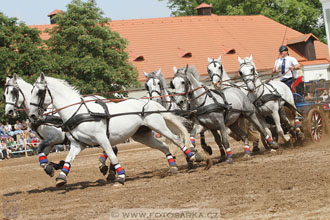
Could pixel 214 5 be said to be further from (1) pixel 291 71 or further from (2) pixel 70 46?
(1) pixel 291 71

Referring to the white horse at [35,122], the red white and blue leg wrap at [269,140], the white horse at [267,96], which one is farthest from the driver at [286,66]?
the white horse at [35,122]

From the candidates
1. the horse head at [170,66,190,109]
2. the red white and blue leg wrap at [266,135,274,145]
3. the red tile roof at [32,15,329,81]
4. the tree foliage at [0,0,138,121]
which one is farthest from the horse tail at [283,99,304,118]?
the red tile roof at [32,15,329,81]

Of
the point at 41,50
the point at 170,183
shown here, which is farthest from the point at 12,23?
the point at 170,183

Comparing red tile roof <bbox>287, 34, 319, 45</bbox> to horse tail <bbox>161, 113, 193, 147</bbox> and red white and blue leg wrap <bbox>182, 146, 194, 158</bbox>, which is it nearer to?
horse tail <bbox>161, 113, 193, 147</bbox>

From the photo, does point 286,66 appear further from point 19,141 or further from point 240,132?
point 19,141

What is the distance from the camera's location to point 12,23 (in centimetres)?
2978

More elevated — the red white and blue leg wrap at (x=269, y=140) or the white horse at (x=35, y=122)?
the white horse at (x=35, y=122)

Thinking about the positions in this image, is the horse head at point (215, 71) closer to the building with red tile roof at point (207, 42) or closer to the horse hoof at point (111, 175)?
the horse hoof at point (111, 175)

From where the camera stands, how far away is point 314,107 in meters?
14.1

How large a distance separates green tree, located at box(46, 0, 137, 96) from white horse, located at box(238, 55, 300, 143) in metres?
18.5

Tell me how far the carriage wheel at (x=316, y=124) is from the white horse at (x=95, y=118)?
399cm

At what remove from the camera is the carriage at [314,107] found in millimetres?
13883

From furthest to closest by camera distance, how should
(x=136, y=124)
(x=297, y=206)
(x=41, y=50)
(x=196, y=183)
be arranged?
(x=41, y=50)
(x=136, y=124)
(x=196, y=183)
(x=297, y=206)

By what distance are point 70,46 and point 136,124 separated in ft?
72.2
